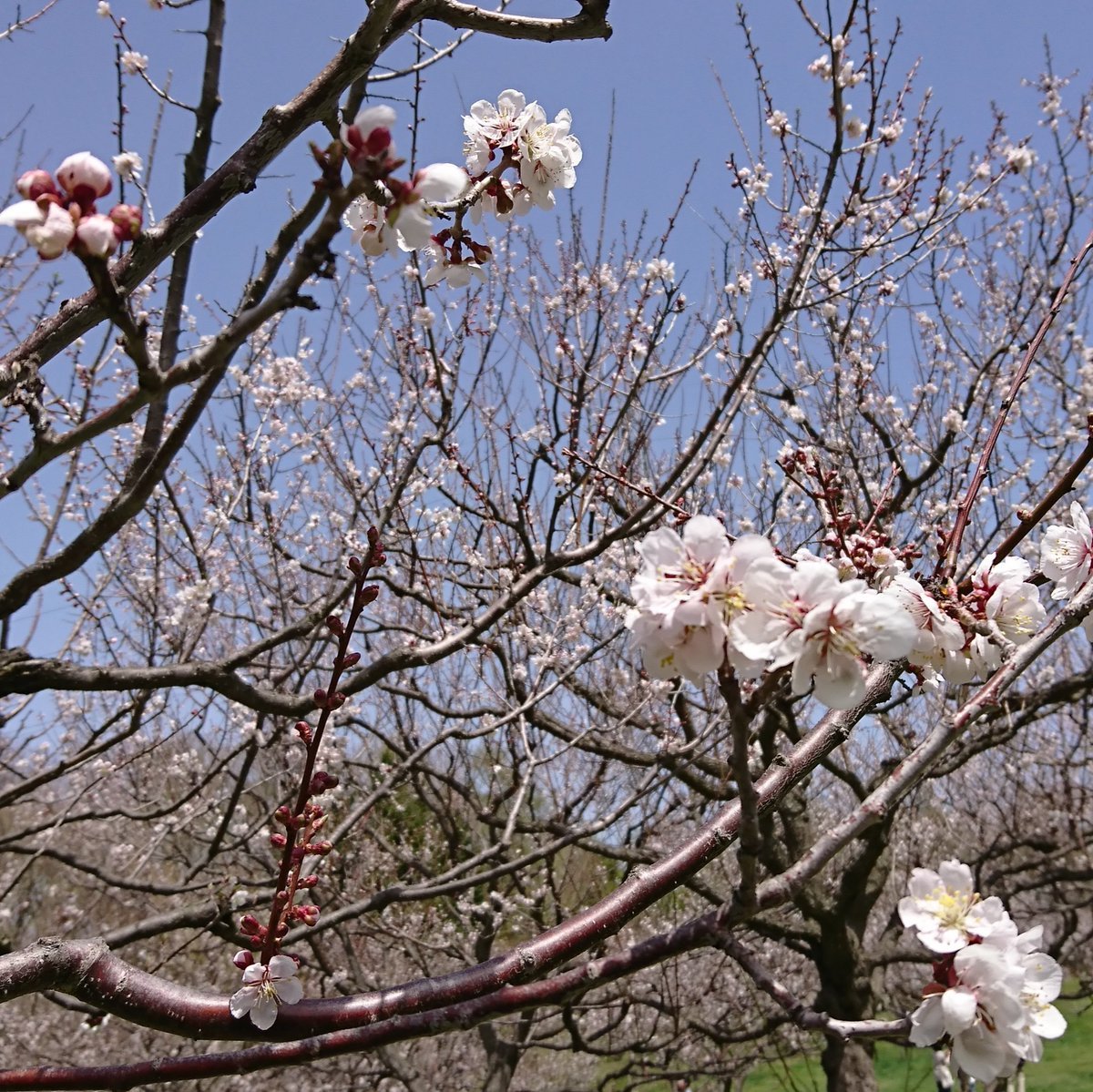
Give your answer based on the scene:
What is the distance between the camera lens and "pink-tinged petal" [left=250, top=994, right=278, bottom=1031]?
3.31 ft

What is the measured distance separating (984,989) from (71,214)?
4.26 feet

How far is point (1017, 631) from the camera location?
4.27ft

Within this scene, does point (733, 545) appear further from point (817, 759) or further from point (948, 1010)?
point (948, 1010)

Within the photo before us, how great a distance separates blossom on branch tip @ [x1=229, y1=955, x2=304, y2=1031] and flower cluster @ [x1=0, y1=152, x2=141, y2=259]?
86 centimetres

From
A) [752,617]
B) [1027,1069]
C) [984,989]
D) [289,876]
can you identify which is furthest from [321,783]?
[1027,1069]

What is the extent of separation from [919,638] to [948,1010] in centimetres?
47

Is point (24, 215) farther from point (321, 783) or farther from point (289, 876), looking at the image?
point (289, 876)

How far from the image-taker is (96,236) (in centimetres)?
84

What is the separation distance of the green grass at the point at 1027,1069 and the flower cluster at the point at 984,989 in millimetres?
9297

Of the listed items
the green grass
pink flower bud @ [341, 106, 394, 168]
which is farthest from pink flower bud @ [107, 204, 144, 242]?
the green grass

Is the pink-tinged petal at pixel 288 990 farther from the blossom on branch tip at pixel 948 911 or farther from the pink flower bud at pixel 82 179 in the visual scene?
the pink flower bud at pixel 82 179

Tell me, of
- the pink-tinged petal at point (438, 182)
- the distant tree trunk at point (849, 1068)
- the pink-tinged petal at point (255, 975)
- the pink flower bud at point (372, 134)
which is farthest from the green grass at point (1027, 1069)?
the pink flower bud at point (372, 134)

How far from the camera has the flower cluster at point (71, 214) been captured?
84 cm

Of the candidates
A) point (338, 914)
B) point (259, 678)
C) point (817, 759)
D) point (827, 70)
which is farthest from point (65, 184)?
point (259, 678)
